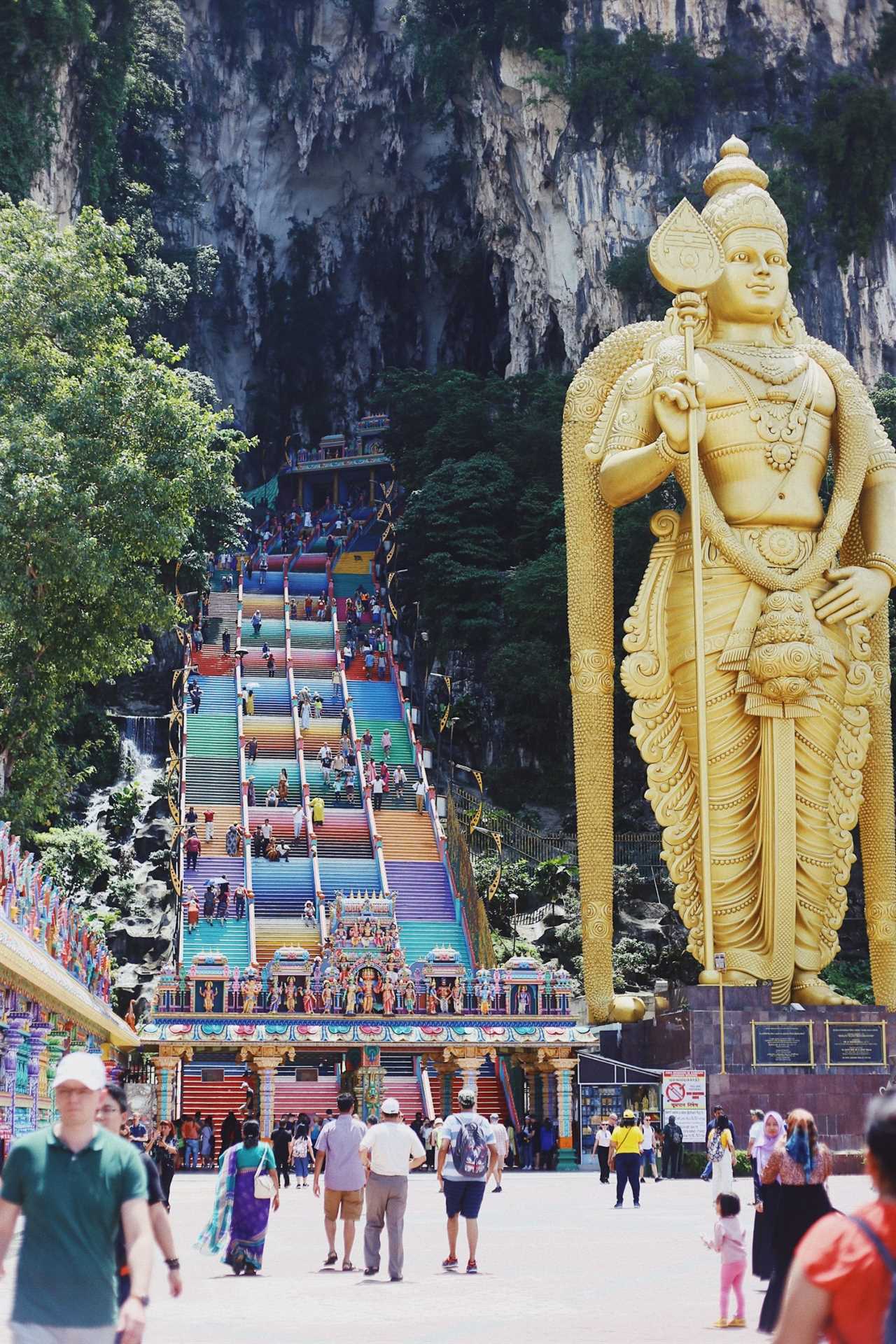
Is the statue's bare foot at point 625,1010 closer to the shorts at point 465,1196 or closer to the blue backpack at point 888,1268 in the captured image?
the shorts at point 465,1196

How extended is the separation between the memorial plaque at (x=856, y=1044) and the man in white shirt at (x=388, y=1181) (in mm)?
10136

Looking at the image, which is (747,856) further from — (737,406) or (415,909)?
(415,909)

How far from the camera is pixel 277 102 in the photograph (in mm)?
53156

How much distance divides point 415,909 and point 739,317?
36.8 ft

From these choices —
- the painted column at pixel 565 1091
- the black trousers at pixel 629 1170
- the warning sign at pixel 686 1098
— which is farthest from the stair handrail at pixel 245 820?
the black trousers at pixel 629 1170

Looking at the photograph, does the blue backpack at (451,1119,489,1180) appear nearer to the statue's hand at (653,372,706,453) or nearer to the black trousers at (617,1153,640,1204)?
the black trousers at (617,1153,640,1204)

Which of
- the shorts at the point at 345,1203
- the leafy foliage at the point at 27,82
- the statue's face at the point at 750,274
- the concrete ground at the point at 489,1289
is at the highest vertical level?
the leafy foliage at the point at 27,82

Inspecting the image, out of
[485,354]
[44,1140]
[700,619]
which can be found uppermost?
[485,354]

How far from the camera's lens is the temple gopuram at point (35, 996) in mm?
14586

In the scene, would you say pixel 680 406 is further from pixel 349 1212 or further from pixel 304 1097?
pixel 349 1212

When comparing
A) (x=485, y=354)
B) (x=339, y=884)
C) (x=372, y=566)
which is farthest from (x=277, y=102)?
(x=339, y=884)

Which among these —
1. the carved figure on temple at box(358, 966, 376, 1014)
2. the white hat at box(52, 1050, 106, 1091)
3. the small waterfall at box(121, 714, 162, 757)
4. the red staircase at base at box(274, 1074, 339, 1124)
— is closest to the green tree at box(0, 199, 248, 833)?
the carved figure on temple at box(358, 966, 376, 1014)

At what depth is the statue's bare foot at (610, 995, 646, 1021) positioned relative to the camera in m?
20.4

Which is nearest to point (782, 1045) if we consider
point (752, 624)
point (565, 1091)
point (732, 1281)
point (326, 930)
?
point (752, 624)
